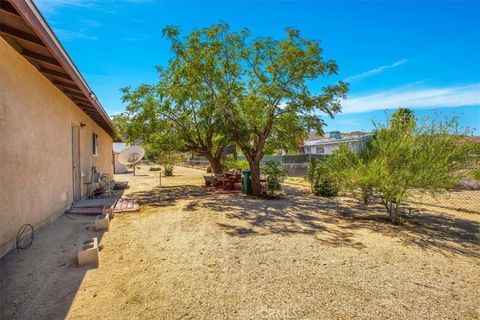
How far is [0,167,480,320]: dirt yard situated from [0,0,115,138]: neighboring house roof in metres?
3.04

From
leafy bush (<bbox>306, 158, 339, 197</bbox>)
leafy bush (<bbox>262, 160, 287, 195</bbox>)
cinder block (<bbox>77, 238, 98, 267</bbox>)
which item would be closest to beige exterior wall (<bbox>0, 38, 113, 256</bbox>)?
cinder block (<bbox>77, 238, 98, 267</bbox>)

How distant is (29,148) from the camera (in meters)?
4.95

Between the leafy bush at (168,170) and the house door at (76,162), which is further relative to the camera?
the leafy bush at (168,170)

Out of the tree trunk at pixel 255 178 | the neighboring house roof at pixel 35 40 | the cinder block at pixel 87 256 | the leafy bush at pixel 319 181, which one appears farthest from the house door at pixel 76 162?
the leafy bush at pixel 319 181

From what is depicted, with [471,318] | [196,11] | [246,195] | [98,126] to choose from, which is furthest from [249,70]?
[471,318]

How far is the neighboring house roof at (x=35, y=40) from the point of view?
10.9ft

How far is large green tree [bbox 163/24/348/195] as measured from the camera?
10242 millimetres

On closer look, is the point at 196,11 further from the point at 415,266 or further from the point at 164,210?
the point at 415,266

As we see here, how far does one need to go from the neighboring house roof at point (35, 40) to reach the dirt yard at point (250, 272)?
304 cm

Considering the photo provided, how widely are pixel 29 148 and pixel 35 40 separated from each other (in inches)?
72.3

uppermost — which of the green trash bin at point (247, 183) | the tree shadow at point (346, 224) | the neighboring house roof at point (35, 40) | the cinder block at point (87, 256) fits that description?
the neighboring house roof at point (35, 40)

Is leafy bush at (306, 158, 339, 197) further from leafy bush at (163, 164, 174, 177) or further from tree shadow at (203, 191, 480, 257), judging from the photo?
leafy bush at (163, 164, 174, 177)

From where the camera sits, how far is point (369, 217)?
7332 mm

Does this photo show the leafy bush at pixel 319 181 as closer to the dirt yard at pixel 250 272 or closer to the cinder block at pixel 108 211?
the dirt yard at pixel 250 272
